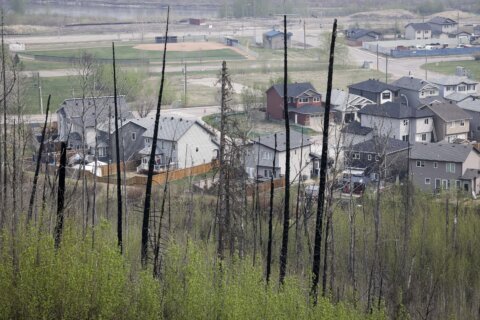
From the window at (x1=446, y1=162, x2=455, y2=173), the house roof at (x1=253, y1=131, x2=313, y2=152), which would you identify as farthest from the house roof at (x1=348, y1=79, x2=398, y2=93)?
the window at (x1=446, y1=162, x2=455, y2=173)

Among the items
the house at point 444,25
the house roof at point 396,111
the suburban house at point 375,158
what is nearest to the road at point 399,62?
the house at point 444,25

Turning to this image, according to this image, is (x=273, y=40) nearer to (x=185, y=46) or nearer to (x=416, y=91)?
(x=185, y=46)

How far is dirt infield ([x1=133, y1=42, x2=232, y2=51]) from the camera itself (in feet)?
115

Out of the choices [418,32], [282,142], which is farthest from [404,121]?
[418,32]

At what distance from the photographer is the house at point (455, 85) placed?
23.6m

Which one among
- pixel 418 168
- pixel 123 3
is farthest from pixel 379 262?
pixel 123 3

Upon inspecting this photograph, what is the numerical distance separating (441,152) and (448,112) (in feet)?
12.6

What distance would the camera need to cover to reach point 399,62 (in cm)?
3198

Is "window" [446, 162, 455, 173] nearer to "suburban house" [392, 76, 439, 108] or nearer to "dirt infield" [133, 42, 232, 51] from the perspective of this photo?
"suburban house" [392, 76, 439, 108]

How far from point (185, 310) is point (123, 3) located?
54606 millimetres

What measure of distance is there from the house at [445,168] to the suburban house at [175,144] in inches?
162

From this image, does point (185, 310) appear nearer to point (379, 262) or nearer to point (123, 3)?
point (379, 262)

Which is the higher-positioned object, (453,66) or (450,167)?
(453,66)

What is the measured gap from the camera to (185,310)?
6215mm
